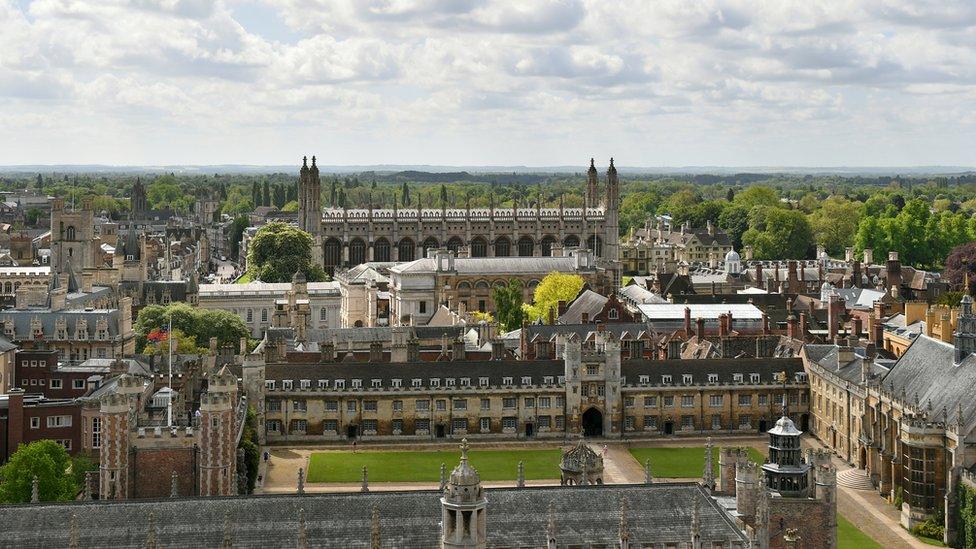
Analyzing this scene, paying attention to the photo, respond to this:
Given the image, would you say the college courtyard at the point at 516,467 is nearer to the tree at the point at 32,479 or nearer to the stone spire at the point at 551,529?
the tree at the point at 32,479

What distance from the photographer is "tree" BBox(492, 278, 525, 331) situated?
109750 millimetres

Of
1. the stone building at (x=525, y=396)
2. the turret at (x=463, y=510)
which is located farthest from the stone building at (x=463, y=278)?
the turret at (x=463, y=510)

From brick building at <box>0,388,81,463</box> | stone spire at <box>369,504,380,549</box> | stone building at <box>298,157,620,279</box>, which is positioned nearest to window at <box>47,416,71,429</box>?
brick building at <box>0,388,81,463</box>

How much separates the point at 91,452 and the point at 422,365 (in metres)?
21.8

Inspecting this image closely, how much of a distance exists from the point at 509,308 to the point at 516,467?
1653 inches

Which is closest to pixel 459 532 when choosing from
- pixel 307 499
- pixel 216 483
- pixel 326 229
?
pixel 307 499

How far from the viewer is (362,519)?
123ft

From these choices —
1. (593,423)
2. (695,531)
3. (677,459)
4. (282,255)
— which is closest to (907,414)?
(677,459)

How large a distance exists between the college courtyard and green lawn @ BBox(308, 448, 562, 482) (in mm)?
44

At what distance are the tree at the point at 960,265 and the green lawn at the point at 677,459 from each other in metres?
76.0

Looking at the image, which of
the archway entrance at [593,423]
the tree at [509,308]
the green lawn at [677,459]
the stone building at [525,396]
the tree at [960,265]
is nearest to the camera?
the green lawn at [677,459]

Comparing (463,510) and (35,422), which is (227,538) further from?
(35,422)

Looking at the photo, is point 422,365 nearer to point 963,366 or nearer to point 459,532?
point 963,366

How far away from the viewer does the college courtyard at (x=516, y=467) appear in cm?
6125
